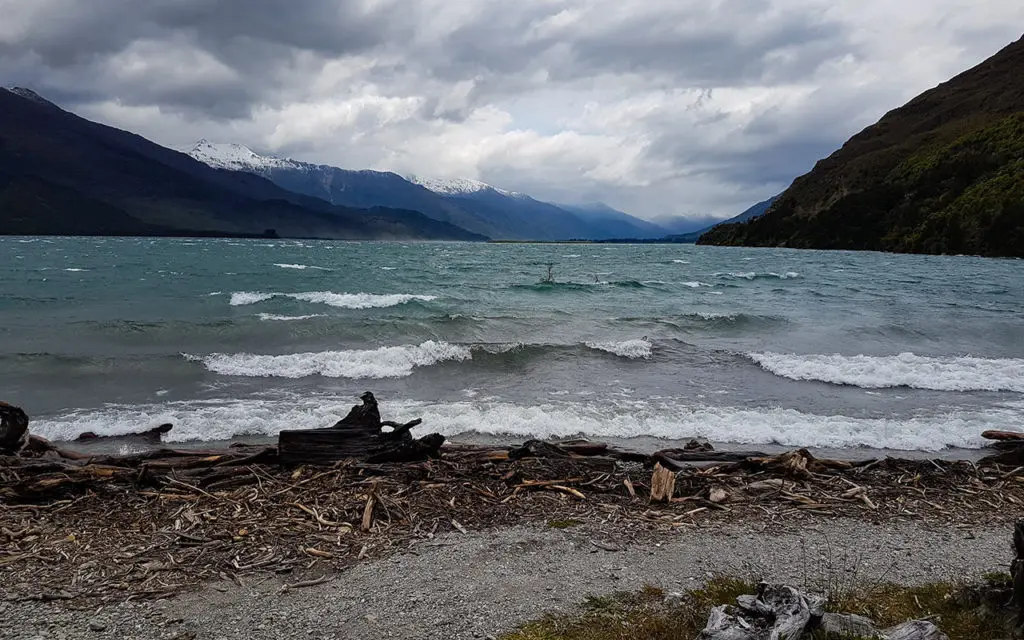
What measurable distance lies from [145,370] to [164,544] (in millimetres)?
11993

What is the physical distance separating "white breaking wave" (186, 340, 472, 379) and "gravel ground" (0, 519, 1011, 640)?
10.3 m

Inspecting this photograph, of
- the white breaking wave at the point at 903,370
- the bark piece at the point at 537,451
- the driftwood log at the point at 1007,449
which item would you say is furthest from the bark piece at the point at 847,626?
the white breaking wave at the point at 903,370

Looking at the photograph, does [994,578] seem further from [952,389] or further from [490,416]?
[952,389]

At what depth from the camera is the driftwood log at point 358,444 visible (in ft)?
23.0

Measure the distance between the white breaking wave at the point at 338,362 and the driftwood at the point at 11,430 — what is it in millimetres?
7134

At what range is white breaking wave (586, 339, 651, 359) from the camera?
56.5 feet

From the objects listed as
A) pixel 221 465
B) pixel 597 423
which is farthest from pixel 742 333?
pixel 221 465

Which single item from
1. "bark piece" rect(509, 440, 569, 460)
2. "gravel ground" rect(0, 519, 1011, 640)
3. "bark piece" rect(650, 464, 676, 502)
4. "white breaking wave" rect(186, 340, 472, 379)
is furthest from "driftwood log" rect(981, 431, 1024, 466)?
"white breaking wave" rect(186, 340, 472, 379)

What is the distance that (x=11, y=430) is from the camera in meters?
7.41

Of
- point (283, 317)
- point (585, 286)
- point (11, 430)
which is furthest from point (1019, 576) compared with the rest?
point (585, 286)

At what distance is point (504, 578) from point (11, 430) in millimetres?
6971

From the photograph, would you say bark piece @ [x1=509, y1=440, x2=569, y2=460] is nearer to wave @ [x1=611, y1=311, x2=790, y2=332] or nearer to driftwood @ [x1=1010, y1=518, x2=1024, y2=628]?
driftwood @ [x1=1010, y1=518, x2=1024, y2=628]

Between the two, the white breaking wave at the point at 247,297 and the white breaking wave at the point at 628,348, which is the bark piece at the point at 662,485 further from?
the white breaking wave at the point at 247,297

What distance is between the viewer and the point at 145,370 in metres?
15.2
